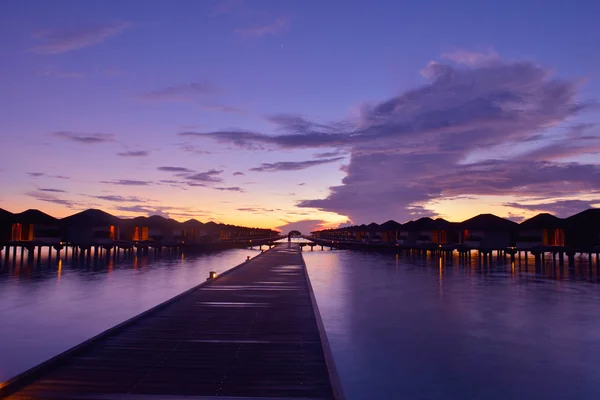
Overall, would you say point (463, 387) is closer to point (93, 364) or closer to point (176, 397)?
point (176, 397)

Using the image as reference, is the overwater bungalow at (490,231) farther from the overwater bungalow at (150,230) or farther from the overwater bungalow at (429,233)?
the overwater bungalow at (150,230)

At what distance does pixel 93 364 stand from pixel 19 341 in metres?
8.91

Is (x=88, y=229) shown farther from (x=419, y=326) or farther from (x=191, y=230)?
(x=419, y=326)

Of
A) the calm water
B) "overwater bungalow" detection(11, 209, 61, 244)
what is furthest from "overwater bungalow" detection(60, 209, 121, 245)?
the calm water

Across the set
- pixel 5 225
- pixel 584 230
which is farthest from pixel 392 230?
pixel 5 225

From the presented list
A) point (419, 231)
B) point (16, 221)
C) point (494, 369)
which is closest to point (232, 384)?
point (494, 369)

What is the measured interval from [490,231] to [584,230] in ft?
37.9

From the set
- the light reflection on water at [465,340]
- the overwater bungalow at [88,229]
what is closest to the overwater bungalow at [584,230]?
the light reflection on water at [465,340]

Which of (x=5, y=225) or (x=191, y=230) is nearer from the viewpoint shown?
(x=5, y=225)

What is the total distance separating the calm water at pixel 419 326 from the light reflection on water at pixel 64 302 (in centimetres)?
6

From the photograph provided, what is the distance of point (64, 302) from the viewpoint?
79.3 ft

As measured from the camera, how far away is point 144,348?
10781 mm

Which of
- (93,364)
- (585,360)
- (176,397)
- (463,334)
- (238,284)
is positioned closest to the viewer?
(176,397)

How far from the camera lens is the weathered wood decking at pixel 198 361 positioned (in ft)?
26.8
